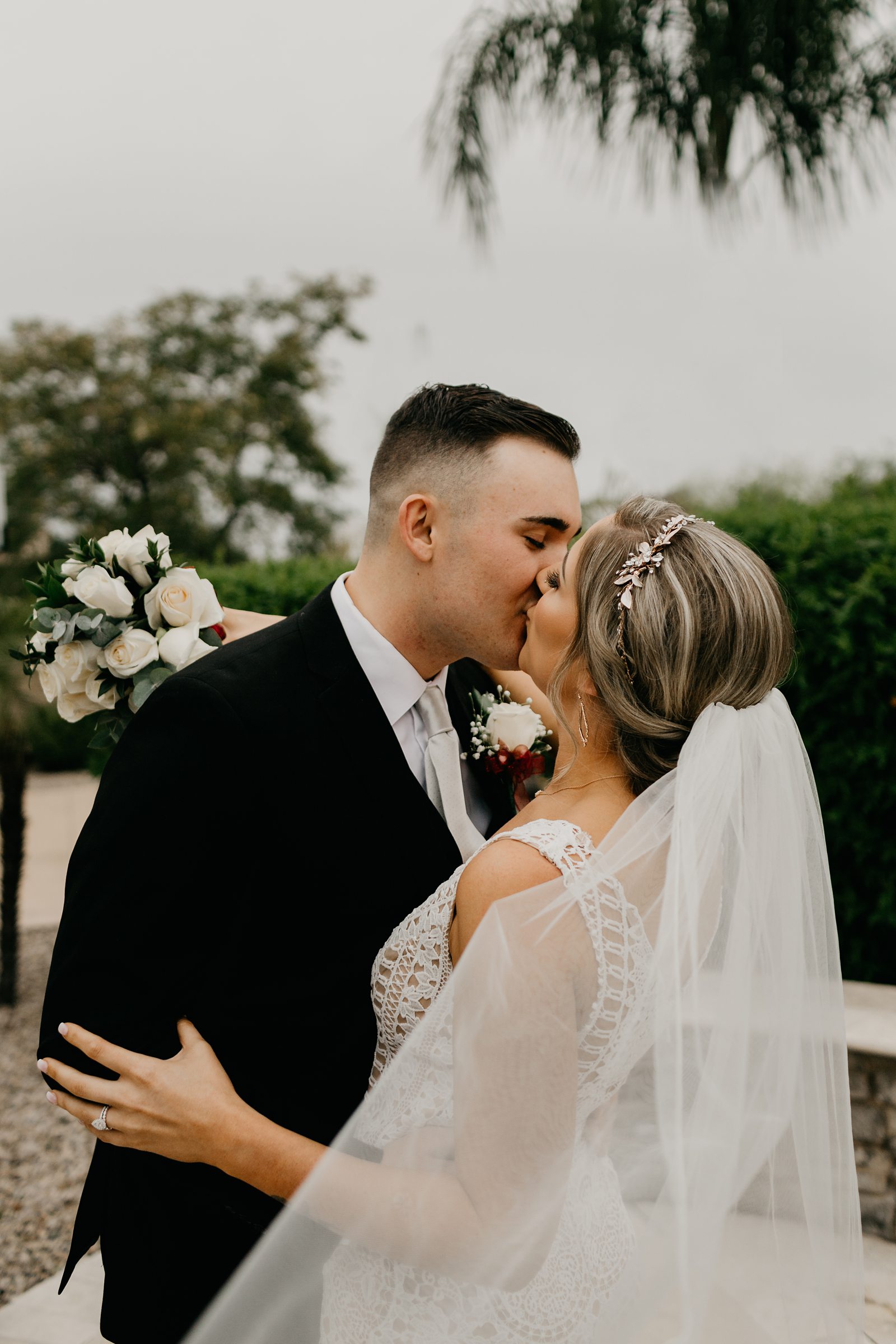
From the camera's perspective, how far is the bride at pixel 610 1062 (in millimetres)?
1535

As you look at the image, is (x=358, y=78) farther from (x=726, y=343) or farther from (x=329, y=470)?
(x=329, y=470)

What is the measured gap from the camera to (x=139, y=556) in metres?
2.38

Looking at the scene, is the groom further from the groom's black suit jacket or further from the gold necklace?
the gold necklace

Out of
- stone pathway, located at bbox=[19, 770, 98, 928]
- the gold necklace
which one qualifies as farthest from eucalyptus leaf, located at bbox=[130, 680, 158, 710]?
stone pathway, located at bbox=[19, 770, 98, 928]

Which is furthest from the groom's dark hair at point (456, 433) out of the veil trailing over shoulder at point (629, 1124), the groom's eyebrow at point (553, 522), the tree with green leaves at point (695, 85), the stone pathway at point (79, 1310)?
the tree with green leaves at point (695, 85)

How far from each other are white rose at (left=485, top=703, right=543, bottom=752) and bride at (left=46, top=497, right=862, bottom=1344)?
0.48 m

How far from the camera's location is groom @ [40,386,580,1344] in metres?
1.84

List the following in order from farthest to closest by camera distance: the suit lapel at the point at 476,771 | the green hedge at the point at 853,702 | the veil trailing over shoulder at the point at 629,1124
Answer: the green hedge at the point at 853,702 < the suit lapel at the point at 476,771 < the veil trailing over shoulder at the point at 629,1124

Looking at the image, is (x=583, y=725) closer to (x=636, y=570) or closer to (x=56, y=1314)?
(x=636, y=570)

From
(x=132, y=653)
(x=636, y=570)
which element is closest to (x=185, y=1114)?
(x=132, y=653)

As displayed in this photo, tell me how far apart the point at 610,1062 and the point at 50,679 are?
1.57 meters

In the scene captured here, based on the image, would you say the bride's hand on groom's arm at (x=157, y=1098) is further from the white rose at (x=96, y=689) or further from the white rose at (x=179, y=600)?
the white rose at (x=179, y=600)

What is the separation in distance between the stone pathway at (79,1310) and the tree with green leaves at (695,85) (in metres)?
6.63

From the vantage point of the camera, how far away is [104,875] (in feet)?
6.05
